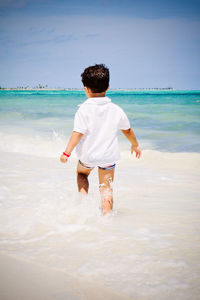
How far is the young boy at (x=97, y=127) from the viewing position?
240 cm

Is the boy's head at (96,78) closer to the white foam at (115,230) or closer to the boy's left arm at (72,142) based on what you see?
the boy's left arm at (72,142)

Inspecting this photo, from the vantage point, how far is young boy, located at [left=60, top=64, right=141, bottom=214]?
2.40m

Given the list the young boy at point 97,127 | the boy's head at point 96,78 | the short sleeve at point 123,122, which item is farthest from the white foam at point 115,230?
the boy's head at point 96,78

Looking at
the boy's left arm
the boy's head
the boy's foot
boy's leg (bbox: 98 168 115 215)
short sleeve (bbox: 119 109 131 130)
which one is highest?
the boy's head

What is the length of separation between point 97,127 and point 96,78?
42 centimetres

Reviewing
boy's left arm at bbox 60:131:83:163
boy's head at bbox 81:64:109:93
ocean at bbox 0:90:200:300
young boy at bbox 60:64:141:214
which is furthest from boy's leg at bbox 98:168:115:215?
boy's head at bbox 81:64:109:93

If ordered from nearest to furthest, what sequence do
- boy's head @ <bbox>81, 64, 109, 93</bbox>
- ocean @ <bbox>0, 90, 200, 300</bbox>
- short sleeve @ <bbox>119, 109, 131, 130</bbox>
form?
1. ocean @ <bbox>0, 90, 200, 300</bbox>
2. boy's head @ <bbox>81, 64, 109, 93</bbox>
3. short sleeve @ <bbox>119, 109, 131, 130</bbox>

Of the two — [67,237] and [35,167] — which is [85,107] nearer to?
[67,237]

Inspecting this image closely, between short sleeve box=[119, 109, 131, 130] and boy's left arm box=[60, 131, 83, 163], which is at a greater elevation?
short sleeve box=[119, 109, 131, 130]

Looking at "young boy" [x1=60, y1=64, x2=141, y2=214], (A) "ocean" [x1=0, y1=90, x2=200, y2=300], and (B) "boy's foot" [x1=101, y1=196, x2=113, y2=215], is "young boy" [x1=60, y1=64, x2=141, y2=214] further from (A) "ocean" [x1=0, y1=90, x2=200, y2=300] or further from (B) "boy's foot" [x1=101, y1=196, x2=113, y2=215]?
(A) "ocean" [x1=0, y1=90, x2=200, y2=300]

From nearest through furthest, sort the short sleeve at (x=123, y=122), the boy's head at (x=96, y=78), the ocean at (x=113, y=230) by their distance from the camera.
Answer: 1. the ocean at (x=113, y=230)
2. the boy's head at (x=96, y=78)
3. the short sleeve at (x=123, y=122)

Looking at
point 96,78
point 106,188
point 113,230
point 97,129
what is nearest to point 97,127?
point 97,129

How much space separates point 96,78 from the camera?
93.4 inches

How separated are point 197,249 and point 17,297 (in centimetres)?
127
